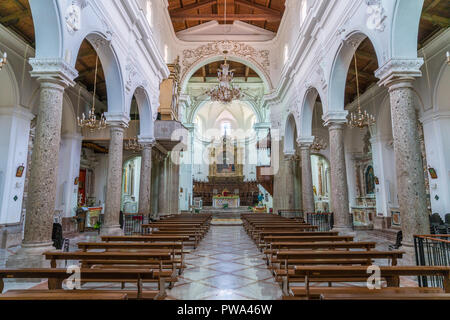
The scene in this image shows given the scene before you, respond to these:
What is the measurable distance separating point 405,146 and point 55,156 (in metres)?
6.23

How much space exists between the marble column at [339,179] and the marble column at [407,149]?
8.27 ft

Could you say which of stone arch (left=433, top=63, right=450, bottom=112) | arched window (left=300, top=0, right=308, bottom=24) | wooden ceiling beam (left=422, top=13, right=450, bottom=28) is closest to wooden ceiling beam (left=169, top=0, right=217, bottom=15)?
arched window (left=300, top=0, right=308, bottom=24)

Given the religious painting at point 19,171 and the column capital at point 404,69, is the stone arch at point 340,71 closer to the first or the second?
the column capital at point 404,69

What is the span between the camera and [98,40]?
265 inches

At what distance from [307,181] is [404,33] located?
6.21 m

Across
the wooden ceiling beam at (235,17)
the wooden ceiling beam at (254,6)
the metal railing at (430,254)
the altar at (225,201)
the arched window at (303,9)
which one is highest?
the wooden ceiling beam at (254,6)

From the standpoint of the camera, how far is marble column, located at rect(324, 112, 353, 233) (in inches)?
287

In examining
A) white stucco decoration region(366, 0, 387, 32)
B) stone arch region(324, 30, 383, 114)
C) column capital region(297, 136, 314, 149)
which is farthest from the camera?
column capital region(297, 136, 314, 149)

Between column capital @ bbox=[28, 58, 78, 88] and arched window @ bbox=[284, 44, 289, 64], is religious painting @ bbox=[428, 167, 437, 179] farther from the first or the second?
column capital @ bbox=[28, 58, 78, 88]

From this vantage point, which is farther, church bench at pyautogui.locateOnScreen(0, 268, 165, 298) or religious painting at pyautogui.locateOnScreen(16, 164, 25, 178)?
religious painting at pyautogui.locateOnScreen(16, 164, 25, 178)

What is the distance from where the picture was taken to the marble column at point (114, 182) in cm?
720

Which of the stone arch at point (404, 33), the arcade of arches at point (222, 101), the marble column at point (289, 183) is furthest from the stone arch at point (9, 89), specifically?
the marble column at point (289, 183)

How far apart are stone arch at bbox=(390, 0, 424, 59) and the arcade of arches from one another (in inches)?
1.0
